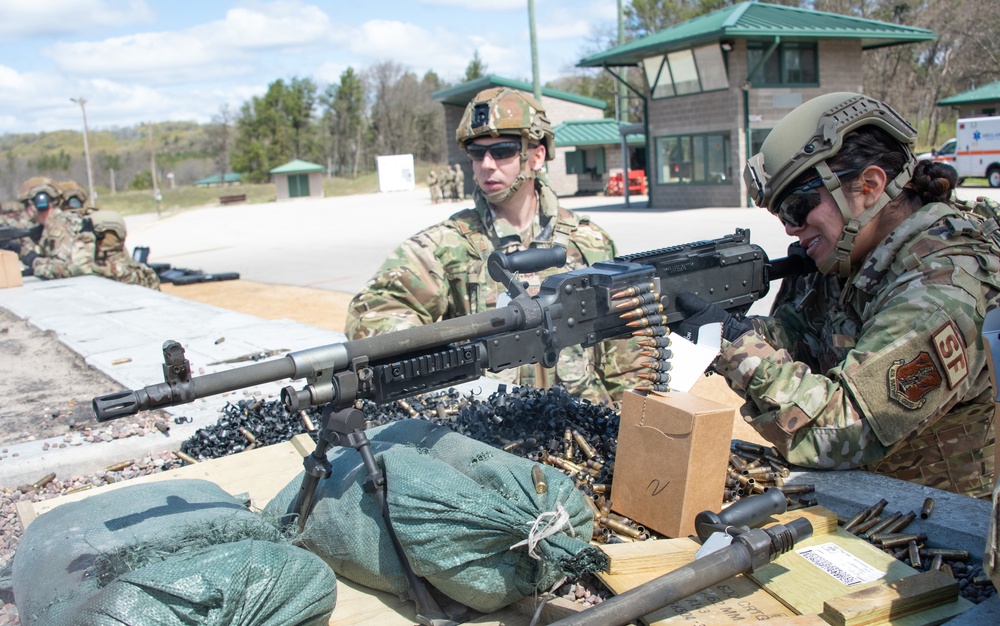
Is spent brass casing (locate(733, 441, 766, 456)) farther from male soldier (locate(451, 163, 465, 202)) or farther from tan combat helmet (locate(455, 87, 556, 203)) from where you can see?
male soldier (locate(451, 163, 465, 202))

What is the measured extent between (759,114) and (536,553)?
2398 centimetres

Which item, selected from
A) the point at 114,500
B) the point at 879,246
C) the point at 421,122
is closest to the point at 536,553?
the point at 114,500

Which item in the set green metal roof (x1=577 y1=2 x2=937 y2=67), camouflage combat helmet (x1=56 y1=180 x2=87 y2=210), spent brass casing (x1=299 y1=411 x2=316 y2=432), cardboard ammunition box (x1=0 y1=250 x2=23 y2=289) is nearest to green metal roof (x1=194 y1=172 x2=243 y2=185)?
green metal roof (x1=577 y1=2 x2=937 y2=67)

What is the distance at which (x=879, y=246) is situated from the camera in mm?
2984

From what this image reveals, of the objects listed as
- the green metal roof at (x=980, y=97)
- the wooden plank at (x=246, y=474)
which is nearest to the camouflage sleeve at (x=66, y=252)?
the wooden plank at (x=246, y=474)

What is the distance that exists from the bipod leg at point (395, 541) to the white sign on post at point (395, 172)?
5685cm

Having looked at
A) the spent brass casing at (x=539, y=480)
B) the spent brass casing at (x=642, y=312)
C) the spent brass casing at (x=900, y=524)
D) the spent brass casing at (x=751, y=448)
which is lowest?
the spent brass casing at (x=900, y=524)

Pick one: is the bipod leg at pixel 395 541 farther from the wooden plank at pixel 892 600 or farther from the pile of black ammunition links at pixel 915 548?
the pile of black ammunition links at pixel 915 548

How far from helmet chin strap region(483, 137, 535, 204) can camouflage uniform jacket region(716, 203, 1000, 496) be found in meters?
1.94

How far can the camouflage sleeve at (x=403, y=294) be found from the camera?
4.19 m

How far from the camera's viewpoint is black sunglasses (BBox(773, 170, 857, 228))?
2.93 meters

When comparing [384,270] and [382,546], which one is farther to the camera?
[384,270]

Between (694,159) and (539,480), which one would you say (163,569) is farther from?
(694,159)

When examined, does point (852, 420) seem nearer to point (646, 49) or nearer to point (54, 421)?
point (54, 421)
